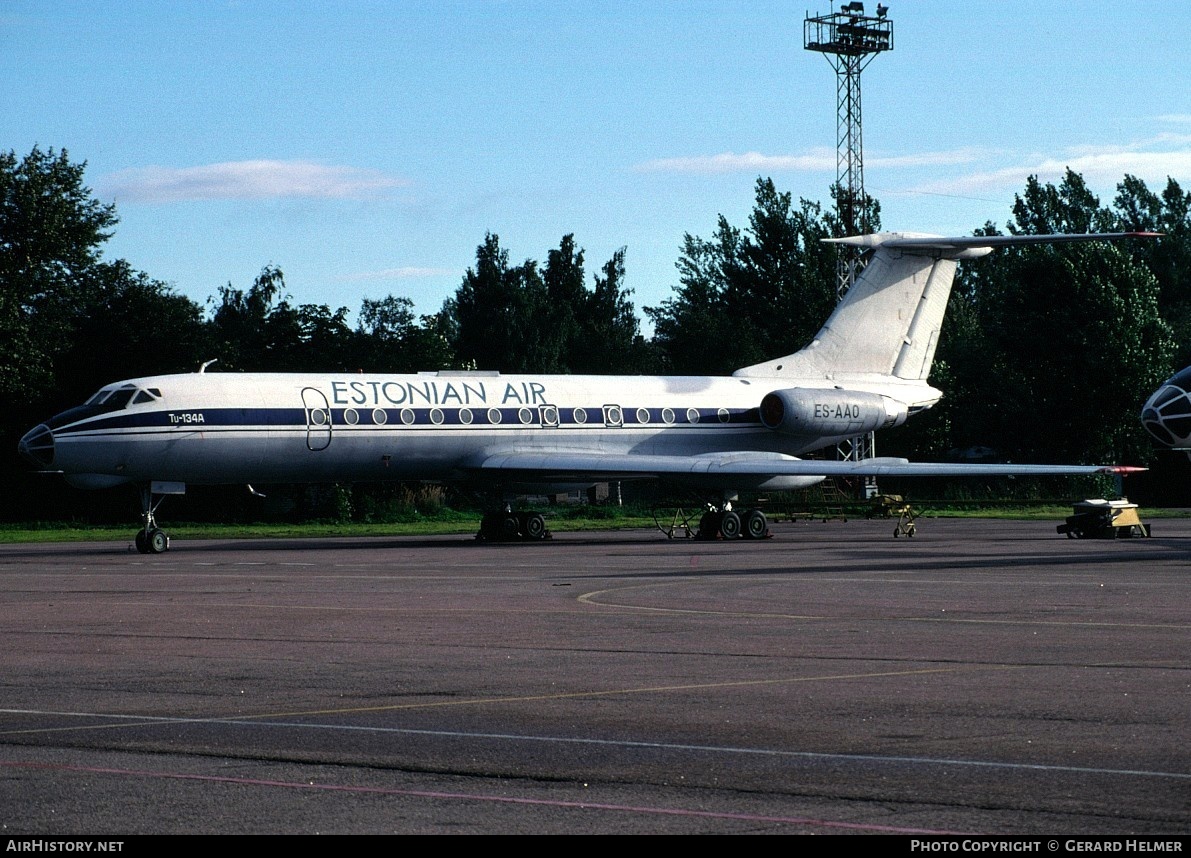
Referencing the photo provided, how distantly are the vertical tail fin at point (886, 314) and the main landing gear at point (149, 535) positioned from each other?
1586cm

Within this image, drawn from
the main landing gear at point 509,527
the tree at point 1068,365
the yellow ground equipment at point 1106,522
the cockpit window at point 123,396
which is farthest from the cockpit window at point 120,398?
the tree at point 1068,365

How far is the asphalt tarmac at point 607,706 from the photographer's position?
6.92m

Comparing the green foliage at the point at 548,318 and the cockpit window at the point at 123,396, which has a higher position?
the green foliage at the point at 548,318

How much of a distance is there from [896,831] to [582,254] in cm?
9620

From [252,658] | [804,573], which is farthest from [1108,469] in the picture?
[252,658]

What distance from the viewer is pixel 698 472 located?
3400 centimetres

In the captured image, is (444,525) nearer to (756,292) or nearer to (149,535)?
(149,535)

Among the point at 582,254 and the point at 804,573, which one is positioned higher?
the point at 582,254

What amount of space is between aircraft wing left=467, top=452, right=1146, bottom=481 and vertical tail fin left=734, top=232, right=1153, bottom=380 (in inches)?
268

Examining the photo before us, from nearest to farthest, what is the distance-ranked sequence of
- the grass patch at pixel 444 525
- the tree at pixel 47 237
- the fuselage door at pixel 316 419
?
the fuselage door at pixel 316 419 → the grass patch at pixel 444 525 → the tree at pixel 47 237

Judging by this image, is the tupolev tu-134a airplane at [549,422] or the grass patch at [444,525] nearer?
the tupolev tu-134a airplane at [549,422]

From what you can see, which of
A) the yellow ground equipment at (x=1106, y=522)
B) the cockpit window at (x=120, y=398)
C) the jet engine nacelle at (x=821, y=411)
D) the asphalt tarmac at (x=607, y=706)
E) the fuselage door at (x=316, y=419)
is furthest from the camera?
the jet engine nacelle at (x=821, y=411)

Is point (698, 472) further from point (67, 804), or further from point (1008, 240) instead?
point (67, 804)

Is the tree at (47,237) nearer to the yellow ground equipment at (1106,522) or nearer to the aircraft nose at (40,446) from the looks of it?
the aircraft nose at (40,446)
